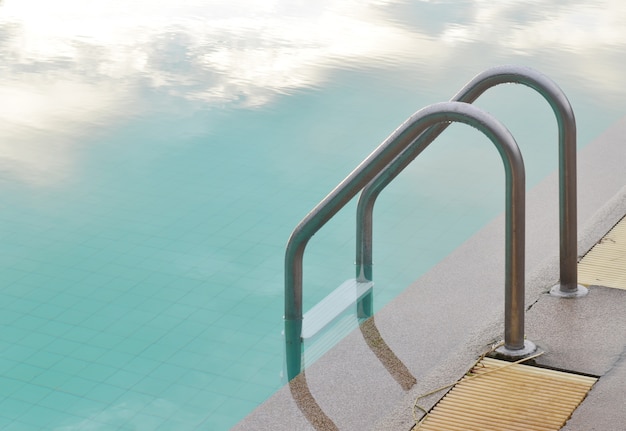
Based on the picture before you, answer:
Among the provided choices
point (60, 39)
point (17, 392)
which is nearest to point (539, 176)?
point (17, 392)

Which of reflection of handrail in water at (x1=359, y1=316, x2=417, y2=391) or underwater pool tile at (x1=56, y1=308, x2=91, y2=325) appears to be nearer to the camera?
reflection of handrail in water at (x1=359, y1=316, x2=417, y2=391)

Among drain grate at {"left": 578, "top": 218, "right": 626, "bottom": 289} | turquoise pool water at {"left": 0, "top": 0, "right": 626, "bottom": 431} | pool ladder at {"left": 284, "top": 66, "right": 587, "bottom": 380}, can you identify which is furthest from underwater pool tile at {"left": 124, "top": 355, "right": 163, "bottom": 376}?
drain grate at {"left": 578, "top": 218, "right": 626, "bottom": 289}

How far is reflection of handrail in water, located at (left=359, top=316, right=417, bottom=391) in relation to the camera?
326 centimetres

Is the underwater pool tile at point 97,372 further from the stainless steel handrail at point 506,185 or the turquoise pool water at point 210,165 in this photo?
the stainless steel handrail at point 506,185

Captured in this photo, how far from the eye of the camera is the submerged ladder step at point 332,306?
3797 mm

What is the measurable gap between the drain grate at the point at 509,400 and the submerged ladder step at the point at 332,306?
2.70 ft

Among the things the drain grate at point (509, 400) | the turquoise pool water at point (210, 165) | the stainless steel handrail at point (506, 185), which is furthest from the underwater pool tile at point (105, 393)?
the drain grate at point (509, 400)

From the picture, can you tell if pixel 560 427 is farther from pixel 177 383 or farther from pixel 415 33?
pixel 415 33

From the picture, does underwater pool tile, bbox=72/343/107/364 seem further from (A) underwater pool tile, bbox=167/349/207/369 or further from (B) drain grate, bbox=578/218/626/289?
(B) drain grate, bbox=578/218/626/289

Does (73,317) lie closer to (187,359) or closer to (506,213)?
(187,359)

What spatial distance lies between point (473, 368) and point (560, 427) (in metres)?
0.40

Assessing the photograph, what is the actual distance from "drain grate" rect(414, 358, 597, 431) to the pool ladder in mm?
126

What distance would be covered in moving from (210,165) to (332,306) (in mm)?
2254

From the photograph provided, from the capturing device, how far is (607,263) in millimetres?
3816
